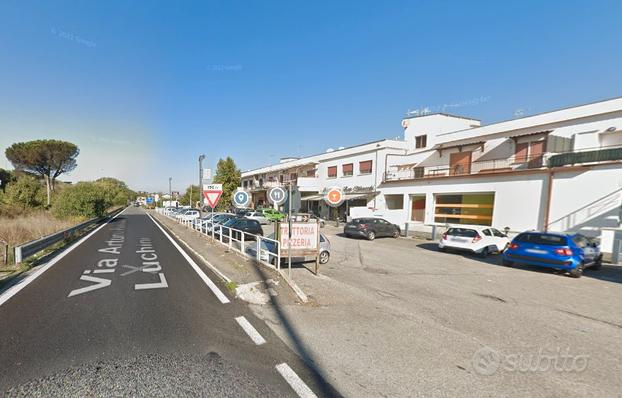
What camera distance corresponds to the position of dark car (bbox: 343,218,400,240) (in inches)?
664

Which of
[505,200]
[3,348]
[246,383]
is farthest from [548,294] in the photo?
[505,200]

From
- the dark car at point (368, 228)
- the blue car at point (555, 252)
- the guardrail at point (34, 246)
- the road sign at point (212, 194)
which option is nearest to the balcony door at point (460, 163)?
the dark car at point (368, 228)

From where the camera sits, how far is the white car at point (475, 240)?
11734 millimetres

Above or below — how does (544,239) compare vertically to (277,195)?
below

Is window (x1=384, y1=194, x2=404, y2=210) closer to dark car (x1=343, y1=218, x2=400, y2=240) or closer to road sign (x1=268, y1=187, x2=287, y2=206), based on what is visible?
dark car (x1=343, y1=218, x2=400, y2=240)

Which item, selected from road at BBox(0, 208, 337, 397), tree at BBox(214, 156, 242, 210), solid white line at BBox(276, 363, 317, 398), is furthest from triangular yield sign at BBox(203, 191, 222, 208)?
tree at BBox(214, 156, 242, 210)

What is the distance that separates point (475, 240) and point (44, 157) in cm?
6899

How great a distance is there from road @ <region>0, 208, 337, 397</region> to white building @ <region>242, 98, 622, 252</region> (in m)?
17.6

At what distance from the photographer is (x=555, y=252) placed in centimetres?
841

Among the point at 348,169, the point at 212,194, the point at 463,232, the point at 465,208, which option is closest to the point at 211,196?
the point at 212,194

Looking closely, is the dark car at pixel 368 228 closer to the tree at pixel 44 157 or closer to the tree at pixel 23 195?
the tree at pixel 23 195

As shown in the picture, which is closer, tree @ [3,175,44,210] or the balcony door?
the balcony door

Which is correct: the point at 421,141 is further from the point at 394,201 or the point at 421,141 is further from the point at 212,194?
the point at 212,194

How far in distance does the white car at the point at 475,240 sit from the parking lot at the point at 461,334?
3978mm
